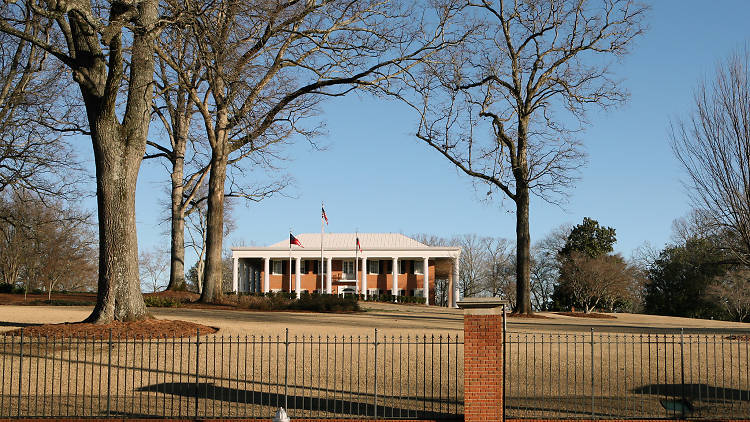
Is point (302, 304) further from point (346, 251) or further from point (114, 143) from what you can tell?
point (346, 251)

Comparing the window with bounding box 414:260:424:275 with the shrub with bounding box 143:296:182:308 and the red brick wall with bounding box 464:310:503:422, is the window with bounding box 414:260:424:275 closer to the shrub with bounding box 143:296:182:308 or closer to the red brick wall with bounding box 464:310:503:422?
the shrub with bounding box 143:296:182:308

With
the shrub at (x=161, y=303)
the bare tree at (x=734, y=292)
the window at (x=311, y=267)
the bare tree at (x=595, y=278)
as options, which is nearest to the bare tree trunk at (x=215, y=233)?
the shrub at (x=161, y=303)

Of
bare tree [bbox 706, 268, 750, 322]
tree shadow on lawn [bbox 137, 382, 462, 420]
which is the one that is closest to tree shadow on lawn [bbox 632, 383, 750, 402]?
tree shadow on lawn [bbox 137, 382, 462, 420]

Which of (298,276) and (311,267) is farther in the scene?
(311,267)

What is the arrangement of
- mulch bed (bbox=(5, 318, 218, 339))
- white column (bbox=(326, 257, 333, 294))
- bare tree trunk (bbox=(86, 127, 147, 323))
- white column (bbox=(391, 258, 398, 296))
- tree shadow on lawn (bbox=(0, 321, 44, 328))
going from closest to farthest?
mulch bed (bbox=(5, 318, 218, 339)), bare tree trunk (bbox=(86, 127, 147, 323)), tree shadow on lawn (bbox=(0, 321, 44, 328)), white column (bbox=(326, 257, 333, 294)), white column (bbox=(391, 258, 398, 296))

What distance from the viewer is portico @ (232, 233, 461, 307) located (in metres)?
65.0

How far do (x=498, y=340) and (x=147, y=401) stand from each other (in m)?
7.03

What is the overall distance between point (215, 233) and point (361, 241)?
3761cm

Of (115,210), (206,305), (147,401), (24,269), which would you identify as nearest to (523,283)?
(206,305)

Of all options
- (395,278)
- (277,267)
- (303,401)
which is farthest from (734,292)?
(303,401)

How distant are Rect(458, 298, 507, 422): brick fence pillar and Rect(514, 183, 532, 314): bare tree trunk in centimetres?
1865

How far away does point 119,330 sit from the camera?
65.1 ft

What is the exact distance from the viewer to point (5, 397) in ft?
51.7

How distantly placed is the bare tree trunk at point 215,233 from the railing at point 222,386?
482 inches
